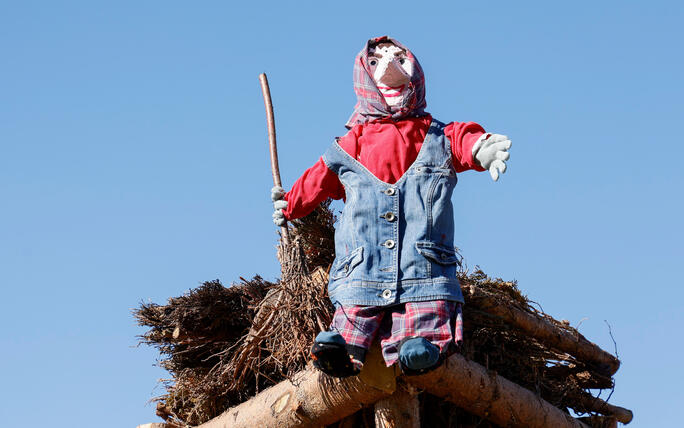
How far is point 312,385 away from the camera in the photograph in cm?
557

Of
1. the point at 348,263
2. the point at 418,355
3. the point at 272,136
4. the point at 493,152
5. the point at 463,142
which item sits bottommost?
the point at 418,355

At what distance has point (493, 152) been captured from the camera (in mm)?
5465

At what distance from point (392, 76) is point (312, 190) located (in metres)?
0.74

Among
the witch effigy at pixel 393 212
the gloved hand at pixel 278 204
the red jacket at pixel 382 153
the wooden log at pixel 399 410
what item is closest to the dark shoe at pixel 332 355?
the witch effigy at pixel 393 212

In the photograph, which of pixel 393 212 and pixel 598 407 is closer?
pixel 393 212

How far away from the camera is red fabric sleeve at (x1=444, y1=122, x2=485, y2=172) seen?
562cm

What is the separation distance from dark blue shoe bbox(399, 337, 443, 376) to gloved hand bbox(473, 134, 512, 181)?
3.03 feet

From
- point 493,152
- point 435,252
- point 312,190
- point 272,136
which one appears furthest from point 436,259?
point 272,136

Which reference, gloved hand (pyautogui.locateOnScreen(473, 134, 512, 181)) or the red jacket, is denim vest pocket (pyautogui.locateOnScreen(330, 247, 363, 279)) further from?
gloved hand (pyautogui.locateOnScreen(473, 134, 512, 181))

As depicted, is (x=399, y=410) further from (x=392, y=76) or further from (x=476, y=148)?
(x=392, y=76)

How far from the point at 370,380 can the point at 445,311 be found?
0.49 metres

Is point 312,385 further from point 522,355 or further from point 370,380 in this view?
point 522,355

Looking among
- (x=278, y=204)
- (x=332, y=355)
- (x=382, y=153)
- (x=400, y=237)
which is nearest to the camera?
(x=332, y=355)

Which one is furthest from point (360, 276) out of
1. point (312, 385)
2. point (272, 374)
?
point (272, 374)
